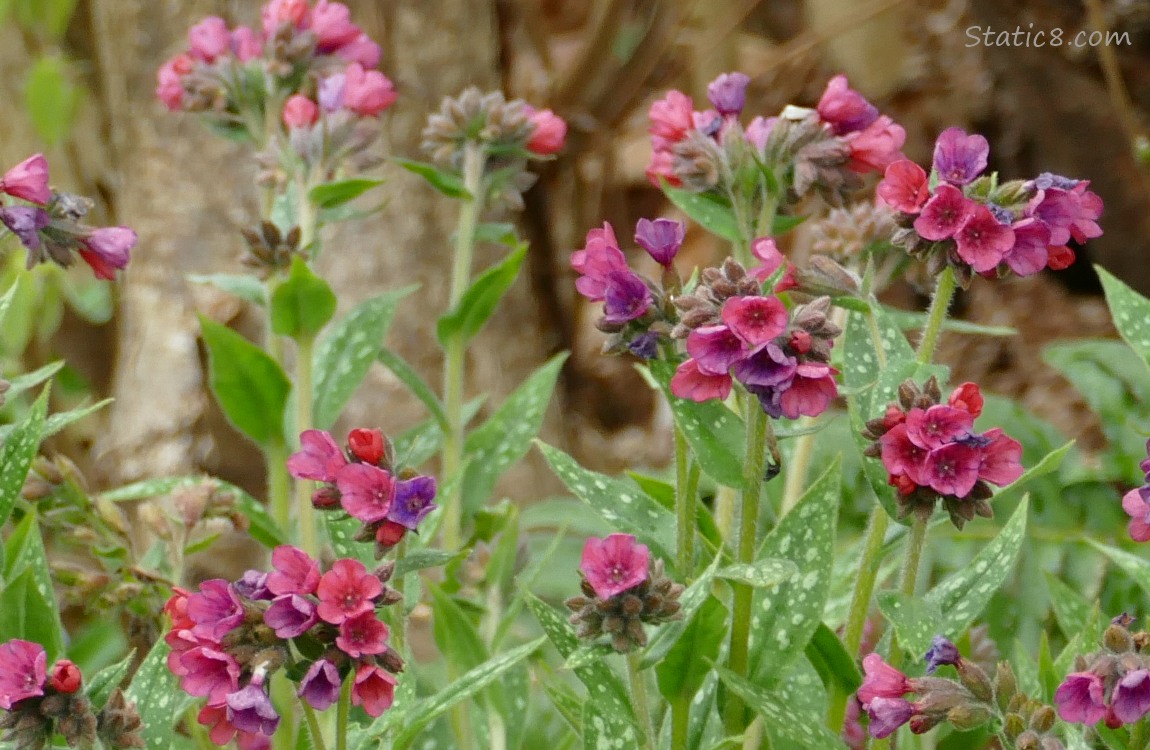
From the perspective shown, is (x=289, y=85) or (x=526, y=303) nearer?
(x=289, y=85)

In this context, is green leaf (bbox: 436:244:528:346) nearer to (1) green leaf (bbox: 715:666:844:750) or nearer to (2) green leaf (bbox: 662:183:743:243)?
(2) green leaf (bbox: 662:183:743:243)

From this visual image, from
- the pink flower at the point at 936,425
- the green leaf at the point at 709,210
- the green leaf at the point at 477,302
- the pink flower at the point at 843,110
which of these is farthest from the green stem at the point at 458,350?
the pink flower at the point at 936,425

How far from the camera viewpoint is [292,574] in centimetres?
70

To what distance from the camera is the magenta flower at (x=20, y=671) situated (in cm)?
69

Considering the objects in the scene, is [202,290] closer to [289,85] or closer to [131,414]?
[131,414]

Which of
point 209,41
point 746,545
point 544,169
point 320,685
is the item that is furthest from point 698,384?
point 544,169

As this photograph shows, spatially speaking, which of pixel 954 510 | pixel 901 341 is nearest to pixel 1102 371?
pixel 901 341

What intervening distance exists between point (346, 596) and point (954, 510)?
0.35 m

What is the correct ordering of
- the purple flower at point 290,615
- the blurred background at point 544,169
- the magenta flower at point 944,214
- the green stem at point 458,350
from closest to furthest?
the purple flower at point 290,615 < the magenta flower at point 944,214 < the green stem at point 458,350 < the blurred background at point 544,169

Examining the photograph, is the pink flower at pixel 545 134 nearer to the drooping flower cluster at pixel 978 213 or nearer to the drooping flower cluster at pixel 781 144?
the drooping flower cluster at pixel 781 144

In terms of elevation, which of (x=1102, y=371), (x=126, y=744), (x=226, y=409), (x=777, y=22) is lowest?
(x=777, y=22)

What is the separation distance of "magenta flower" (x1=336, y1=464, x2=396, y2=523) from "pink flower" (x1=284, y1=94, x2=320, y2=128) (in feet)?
1.87

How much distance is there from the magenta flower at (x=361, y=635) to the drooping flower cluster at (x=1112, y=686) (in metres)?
0.37

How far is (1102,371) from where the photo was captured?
167 cm
